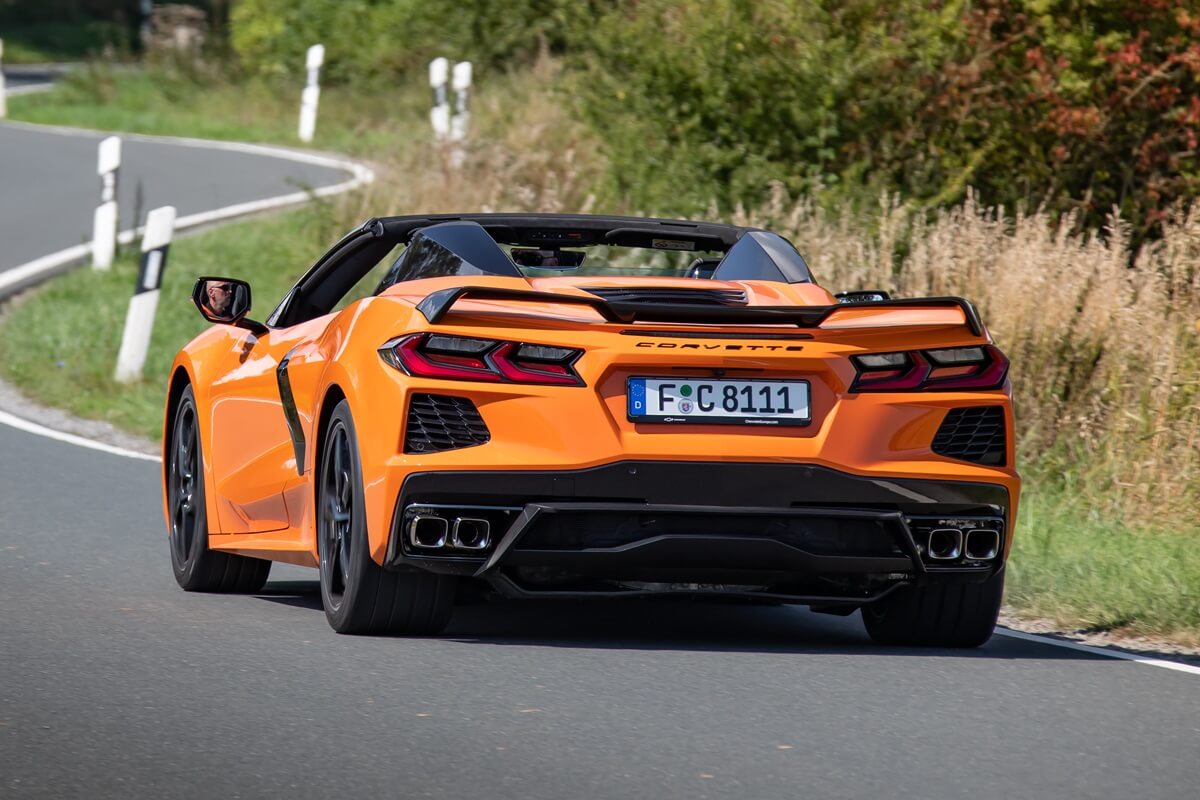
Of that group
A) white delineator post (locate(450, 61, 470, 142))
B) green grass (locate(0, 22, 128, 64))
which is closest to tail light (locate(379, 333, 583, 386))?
white delineator post (locate(450, 61, 470, 142))

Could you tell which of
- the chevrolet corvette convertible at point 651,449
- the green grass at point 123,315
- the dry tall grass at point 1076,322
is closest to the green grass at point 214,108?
the green grass at point 123,315

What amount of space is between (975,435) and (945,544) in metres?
0.35

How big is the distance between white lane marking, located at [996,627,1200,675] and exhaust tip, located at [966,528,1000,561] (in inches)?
25.4

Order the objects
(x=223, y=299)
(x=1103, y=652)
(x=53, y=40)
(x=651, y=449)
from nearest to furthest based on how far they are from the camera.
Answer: (x=651, y=449)
(x=1103, y=652)
(x=223, y=299)
(x=53, y=40)

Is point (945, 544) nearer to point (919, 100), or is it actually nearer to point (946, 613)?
point (946, 613)

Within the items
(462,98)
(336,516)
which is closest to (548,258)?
(336,516)

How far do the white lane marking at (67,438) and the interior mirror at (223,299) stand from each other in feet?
15.2

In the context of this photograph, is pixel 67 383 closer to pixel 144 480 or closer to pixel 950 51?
Result: pixel 144 480

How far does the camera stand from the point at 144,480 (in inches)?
468

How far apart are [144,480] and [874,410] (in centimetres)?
599

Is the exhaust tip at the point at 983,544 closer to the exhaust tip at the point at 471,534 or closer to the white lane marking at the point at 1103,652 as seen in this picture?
the white lane marking at the point at 1103,652

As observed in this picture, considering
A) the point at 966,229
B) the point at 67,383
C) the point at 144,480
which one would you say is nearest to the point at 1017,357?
the point at 966,229

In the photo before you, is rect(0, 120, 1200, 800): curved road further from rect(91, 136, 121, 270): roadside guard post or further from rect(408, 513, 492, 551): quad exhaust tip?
rect(91, 136, 121, 270): roadside guard post

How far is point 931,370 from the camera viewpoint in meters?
6.98
